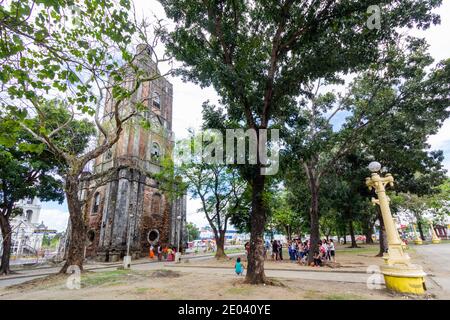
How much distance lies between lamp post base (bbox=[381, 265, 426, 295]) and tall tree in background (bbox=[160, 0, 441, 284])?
3.76 metres

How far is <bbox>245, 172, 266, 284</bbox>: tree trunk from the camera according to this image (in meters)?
8.59

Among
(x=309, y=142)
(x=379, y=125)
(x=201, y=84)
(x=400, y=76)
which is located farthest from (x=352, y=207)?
(x=201, y=84)

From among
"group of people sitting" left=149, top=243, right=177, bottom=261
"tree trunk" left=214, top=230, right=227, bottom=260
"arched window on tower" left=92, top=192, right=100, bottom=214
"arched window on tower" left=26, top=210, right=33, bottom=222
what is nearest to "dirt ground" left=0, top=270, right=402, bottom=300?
"tree trunk" left=214, top=230, right=227, bottom=260

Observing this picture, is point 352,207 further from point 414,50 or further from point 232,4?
point 232,4

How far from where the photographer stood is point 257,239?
8.85m

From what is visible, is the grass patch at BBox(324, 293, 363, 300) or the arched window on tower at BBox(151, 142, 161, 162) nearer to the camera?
the grass patch at BBox(324, 293, 363, 300)

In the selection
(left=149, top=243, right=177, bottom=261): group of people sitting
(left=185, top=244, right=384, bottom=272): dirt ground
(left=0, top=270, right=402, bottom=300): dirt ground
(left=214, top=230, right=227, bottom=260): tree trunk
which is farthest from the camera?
(left=149, top=243, right=177, bottom=261): group of people sitting

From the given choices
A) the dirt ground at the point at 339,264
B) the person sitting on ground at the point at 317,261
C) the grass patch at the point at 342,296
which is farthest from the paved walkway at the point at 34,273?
the grass patch at the point at 342,296

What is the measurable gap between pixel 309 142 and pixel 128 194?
784 inches

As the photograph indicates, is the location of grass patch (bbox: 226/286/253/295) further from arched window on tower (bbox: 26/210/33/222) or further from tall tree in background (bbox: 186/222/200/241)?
tall tree in background (bbox: 186/222/200/241)

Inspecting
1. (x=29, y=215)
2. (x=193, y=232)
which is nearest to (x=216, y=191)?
(x=29, y=215)

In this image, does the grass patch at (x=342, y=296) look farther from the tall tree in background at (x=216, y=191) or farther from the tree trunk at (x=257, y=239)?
the tall tree in background at (x=216, y=191)

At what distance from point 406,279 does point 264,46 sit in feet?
30.0

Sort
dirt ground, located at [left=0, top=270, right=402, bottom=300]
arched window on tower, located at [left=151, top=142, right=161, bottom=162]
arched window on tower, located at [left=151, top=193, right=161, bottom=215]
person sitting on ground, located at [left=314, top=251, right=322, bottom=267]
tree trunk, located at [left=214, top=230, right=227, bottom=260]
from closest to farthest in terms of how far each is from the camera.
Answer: dirt ground, located at [left=0, top=270, right=402, bottom=300]
person sitting on ground, located at [left=314, top=251, right=322, bottom=267]
tree trunk, located at [left=214, top=230, right=227, bottom=260]
arched window on tower, located at [left=151, top=193, right=161, bottom=215]
arched window on tower, located at [left=151, top=142, right=161, bottom=162]
